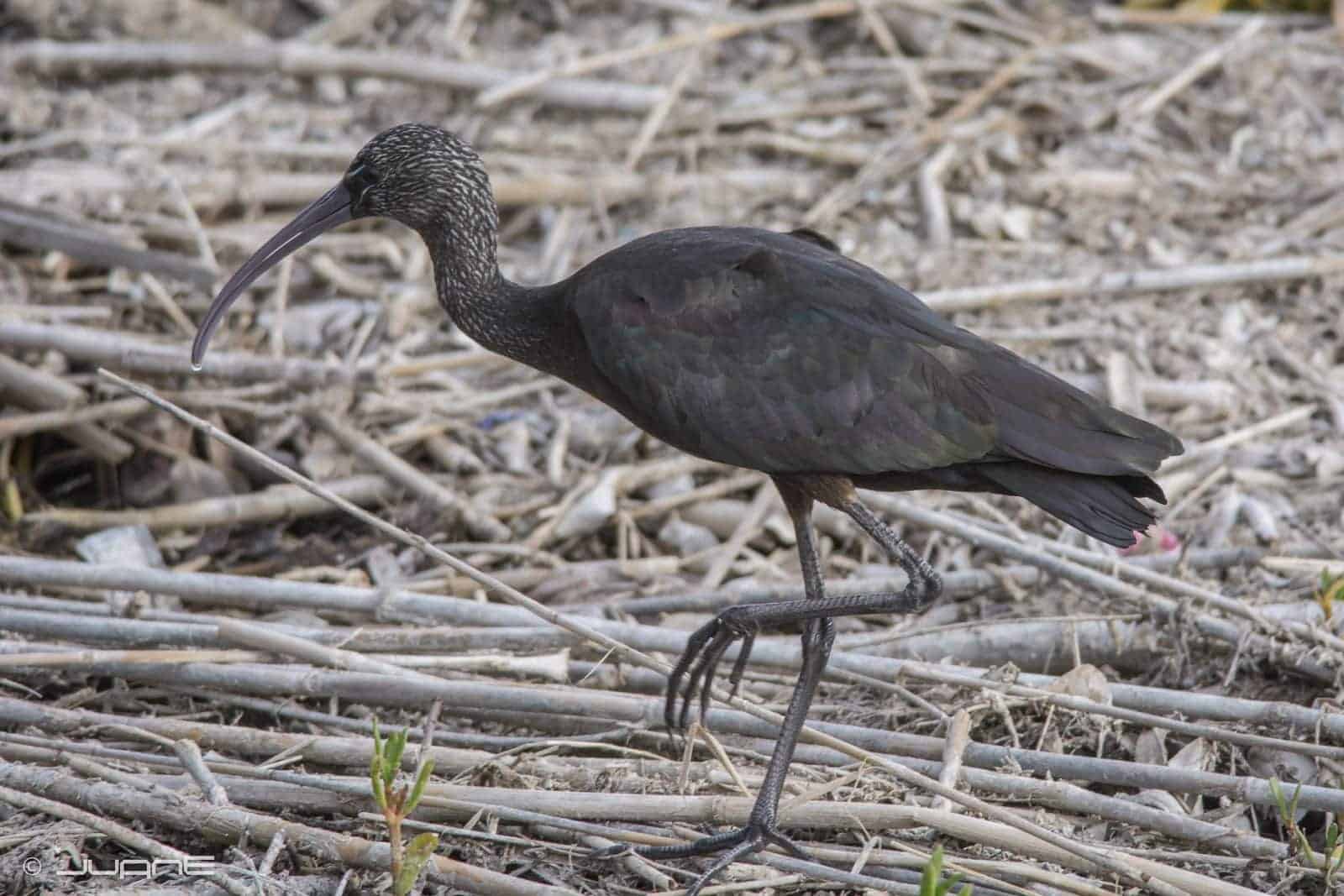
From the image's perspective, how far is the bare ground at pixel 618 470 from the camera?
14.7 ft

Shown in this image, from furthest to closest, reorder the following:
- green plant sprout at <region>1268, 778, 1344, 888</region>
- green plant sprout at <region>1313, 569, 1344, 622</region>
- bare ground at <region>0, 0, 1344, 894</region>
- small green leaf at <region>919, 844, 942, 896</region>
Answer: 1. green plant sprout at <region>1313, 569, 1344, 622</region>
2. bare ground at <region>0, 0, 1344, 894</region>
3. green plant sprout at <region>1268, 778, 1344, 888</region>
4. small green leaf at <region>919, 844, 942, 896</region>

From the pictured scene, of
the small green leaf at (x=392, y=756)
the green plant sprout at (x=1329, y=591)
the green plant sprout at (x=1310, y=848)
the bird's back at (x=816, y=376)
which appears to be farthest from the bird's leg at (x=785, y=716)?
the green plant sprout at (x=1329, y=591)

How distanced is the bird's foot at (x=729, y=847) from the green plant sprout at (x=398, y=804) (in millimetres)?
689

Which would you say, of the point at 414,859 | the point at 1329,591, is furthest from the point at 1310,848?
the point at 414,859

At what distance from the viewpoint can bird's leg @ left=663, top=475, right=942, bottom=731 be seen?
4.59 m

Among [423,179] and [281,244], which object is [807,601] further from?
[281,244]

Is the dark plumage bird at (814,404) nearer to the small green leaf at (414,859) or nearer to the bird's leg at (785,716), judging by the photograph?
the bird's leg at (785,716)

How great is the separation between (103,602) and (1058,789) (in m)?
3.05

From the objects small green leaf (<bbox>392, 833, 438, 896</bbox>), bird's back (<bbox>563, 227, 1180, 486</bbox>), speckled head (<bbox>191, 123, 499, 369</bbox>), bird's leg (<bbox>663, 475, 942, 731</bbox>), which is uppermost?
speckled head (<bbox>191, 123, 499, 369</bbox>)

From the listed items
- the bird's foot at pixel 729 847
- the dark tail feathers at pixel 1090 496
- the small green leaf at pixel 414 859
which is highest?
the dark tail feathers at pixel 1090 496

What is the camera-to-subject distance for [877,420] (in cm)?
450

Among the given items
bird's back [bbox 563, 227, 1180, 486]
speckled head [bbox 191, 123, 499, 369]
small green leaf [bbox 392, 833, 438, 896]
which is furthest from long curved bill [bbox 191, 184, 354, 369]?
small green leaf [bbox 392, 833, 438, 896]

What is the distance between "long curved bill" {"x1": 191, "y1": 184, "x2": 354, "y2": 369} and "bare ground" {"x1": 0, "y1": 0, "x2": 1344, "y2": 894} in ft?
2.68

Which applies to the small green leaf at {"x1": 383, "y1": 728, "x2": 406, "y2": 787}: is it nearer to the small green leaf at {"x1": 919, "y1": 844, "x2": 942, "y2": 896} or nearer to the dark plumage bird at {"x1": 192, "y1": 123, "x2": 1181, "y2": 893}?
the dark plumage bird at {"x1": 192, "y1": 123, "x2": 1181, "y2": 893}
